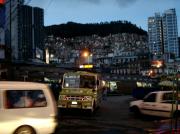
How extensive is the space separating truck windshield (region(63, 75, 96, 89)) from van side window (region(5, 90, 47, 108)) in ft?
42.6

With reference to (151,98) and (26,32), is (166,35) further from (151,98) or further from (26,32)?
(151,98)

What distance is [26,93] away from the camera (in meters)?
13.7

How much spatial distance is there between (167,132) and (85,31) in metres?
172

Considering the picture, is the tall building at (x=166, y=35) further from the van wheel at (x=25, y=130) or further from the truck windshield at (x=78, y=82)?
the van wheel at (x=25, y=130)

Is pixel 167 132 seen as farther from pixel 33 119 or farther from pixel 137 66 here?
pixel 137 66

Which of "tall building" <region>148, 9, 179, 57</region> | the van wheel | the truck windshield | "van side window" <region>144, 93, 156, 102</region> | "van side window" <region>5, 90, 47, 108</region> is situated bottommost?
the van wheel

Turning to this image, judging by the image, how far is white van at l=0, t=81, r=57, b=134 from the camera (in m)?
12.9

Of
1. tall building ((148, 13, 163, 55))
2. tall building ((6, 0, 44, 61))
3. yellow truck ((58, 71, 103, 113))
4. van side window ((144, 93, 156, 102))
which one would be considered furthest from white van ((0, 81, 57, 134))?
tall building ((148, 13, 163, 55))

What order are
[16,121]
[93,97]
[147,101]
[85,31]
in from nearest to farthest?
[16,121], [147,101], [93,97], [85,31]

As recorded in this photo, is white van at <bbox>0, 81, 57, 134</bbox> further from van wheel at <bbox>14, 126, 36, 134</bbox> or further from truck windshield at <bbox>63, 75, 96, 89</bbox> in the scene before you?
truck windshield at <bbox>63, 75, 96, 89</bbox>

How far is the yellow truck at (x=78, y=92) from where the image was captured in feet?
86.8

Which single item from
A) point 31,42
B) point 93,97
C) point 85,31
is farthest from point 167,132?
point 85,31

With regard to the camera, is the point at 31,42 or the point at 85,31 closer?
the point at 31,42

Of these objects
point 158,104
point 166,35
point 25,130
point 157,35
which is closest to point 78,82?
point 158,104
